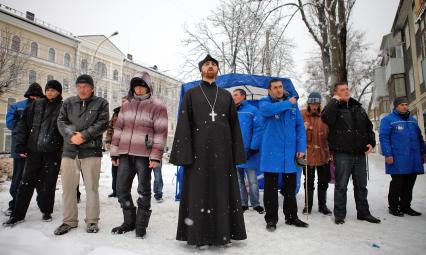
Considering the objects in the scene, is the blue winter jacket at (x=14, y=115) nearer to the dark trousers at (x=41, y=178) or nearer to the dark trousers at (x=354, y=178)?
the dark trousers at (x=41, y=178)

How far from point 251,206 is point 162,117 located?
269cm

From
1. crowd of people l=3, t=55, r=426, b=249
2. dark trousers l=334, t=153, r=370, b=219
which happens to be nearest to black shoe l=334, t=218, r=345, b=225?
crowd of people l=3, t=55, r=426, b=249

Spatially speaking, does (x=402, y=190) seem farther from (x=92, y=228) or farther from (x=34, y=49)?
(x=34, y=49)

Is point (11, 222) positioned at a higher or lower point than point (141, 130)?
lower

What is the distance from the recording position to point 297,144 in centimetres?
449

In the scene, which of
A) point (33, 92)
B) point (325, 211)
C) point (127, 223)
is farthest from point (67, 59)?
point (325, 211)

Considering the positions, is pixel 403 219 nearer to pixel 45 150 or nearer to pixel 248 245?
pixel 248 245

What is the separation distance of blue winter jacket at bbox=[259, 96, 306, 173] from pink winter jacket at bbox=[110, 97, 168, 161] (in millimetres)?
1514

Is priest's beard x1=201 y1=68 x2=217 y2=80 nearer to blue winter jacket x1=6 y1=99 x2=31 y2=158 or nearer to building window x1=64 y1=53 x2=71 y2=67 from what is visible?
blue winter jacket x1=6 y1=99 x2=31 y2=158

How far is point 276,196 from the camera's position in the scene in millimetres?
4312

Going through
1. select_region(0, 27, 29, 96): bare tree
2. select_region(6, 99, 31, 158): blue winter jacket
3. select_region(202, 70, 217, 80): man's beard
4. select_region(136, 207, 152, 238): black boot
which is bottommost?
select_region(136, 207, 152, 238): black boot

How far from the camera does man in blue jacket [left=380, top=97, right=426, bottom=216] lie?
17.0 feet

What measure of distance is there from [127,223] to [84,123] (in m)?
1.49

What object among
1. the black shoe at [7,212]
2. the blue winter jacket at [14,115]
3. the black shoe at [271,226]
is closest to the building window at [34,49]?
the blue winter jacket at [14,115]
